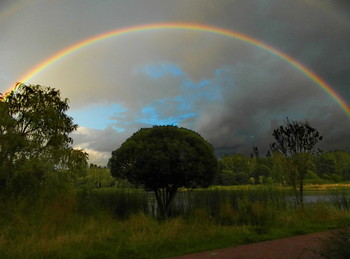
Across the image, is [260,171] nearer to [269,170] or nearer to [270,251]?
[269,170]

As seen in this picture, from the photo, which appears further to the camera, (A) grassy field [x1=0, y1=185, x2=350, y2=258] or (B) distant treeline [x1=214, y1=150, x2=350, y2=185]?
(B) distant treeline [x1=214, y1=150, x2=350, y2=185]

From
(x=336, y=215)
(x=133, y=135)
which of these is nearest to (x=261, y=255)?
(x=336, y=215)

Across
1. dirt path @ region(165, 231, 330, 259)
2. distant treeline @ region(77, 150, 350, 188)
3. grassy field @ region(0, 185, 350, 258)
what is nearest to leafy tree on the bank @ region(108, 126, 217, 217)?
grassy field @ region(0, 185, 350, 258)

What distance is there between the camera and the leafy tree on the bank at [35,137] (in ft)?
30.8

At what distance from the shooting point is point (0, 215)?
853 cm

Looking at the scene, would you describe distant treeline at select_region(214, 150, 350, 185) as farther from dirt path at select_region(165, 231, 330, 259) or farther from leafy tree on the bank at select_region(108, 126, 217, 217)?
dirt path at select_region(165, 231, 330, 259)

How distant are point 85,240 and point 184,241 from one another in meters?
3.14

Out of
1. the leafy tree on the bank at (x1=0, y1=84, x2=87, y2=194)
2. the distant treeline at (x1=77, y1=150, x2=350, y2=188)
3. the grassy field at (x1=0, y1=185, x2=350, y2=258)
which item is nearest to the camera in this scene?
the grassy field at (x1=0, y1=185, x2=350, y2=258)

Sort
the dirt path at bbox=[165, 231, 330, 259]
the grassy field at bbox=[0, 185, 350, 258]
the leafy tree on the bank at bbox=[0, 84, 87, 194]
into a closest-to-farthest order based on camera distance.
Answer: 1. the dirt path at bbox=[165, 231, 330, 259]
2. the grassy field at bbox=[0, 185, 350, 258]
3. the leafy tree on the bank at bbox=[0, 84, 87, 194]

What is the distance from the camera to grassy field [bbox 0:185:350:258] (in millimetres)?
6836

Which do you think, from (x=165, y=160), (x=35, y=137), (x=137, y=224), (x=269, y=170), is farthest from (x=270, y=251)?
(x=269, y=170)

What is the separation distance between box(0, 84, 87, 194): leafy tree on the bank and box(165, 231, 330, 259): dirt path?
→ 22.1ft

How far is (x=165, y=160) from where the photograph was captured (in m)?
11.1

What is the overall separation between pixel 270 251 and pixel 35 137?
9905mm
